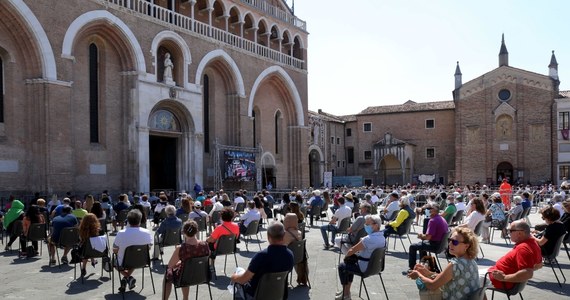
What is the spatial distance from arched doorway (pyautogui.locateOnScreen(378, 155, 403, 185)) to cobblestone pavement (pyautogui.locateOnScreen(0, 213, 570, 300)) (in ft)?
126

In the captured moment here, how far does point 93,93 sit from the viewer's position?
76.4 ft

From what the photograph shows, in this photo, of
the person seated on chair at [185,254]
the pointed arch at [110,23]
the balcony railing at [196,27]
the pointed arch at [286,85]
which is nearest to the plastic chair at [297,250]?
the person seated on chair at [185,254]

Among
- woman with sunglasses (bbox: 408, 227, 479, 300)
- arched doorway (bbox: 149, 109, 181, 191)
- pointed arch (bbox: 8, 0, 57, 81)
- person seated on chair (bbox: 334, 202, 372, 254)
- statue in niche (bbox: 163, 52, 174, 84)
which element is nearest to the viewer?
woman with sunglasses (bbox: 408, 227, 479, 300)

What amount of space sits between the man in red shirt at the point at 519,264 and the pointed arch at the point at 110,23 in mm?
19280

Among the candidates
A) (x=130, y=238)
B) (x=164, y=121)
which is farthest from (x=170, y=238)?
(x=164, y=121)

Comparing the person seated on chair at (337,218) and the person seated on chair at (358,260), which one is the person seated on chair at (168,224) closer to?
the person seated on chair at (337,218)

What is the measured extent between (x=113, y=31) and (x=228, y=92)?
8949mm

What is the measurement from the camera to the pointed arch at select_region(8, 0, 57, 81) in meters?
19.6

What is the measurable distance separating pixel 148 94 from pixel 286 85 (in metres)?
12.7

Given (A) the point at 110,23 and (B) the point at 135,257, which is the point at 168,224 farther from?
(A) the point at 110,23

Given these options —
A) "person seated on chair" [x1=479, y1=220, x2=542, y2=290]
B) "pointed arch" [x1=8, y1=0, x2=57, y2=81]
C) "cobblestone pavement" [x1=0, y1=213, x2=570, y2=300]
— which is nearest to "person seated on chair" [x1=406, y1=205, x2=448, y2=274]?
"cobblestone pavement" [x1=0, y1=213, x2=570, y2=300]

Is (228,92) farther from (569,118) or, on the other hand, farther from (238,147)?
(569,118)

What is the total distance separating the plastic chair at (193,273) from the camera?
6609 millimetres

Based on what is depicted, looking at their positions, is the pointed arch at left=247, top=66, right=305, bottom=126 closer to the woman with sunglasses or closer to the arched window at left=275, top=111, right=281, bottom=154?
the arched window at left=275, top=111, right=281, bottom=154
